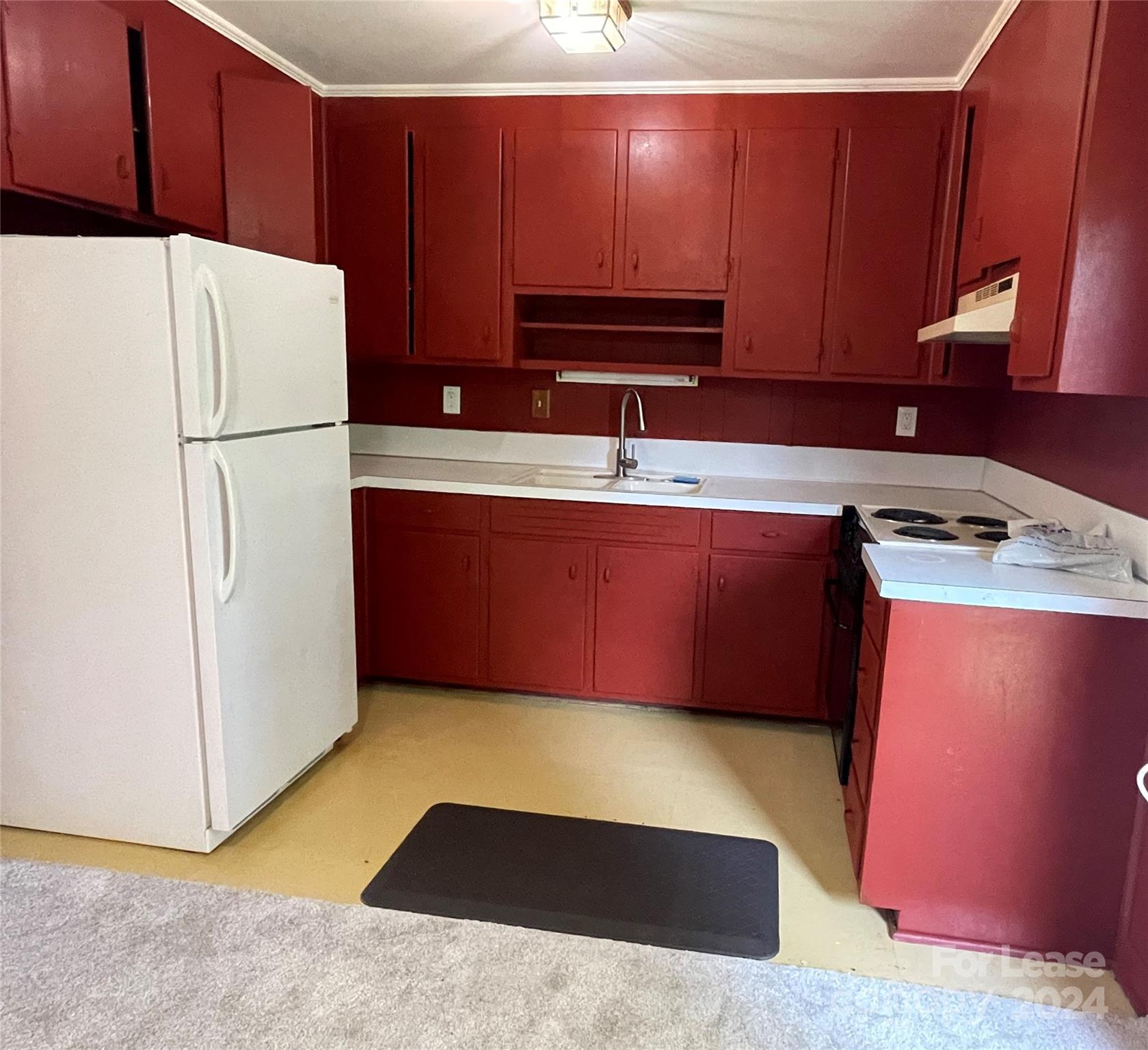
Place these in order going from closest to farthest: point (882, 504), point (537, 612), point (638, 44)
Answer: point (638, 44), point (882, 504), point (537, 612)

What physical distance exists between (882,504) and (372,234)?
2183 mm

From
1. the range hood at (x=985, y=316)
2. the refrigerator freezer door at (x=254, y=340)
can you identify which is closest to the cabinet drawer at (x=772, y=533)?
the range hood at (x=985, y=316)

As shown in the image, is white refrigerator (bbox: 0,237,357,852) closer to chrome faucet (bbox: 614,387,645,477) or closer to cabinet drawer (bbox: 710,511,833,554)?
chrome faucet (bbox: 614,387,645,477)

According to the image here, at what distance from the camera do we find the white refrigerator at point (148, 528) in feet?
6.61

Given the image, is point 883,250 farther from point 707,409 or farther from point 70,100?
point 70,100

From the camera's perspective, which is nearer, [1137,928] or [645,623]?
[1137,928]

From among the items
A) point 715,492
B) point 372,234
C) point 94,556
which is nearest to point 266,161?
point 372,234

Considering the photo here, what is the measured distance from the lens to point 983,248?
2.43m

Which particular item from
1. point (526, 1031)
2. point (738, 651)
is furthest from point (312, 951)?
point (738, 651)

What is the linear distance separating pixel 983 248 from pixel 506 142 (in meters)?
1.74

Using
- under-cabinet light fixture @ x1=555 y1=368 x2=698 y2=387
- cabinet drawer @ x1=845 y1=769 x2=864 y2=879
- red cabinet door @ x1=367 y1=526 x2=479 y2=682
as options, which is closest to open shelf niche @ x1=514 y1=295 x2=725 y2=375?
under-cabinet light fixture @ x1=555 y1=368 x2=698 y2=387

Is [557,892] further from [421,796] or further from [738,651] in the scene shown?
[738,651]

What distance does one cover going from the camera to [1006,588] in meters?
1.83

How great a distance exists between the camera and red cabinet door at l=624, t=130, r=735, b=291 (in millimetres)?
3070
